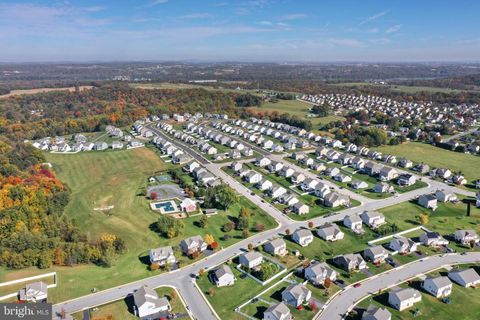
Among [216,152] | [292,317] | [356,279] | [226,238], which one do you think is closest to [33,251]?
[226,238]

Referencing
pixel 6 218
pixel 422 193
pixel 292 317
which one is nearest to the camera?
pixel 292 317

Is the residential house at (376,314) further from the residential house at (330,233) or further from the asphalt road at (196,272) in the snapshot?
the residential house at (330,233)

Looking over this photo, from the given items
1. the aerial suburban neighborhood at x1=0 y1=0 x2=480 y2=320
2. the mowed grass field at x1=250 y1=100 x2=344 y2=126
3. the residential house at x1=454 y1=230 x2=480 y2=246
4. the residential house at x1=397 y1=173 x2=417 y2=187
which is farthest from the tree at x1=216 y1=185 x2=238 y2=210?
the mowed grass field at x1=250 y1=100 x2=344 y2=126

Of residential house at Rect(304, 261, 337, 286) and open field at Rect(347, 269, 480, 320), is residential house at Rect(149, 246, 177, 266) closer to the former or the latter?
residential house at Rect(304, 261, 337, 286)

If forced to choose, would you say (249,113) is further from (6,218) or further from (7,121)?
(6,218)

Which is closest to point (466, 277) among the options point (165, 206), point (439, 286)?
point (439, 286)
